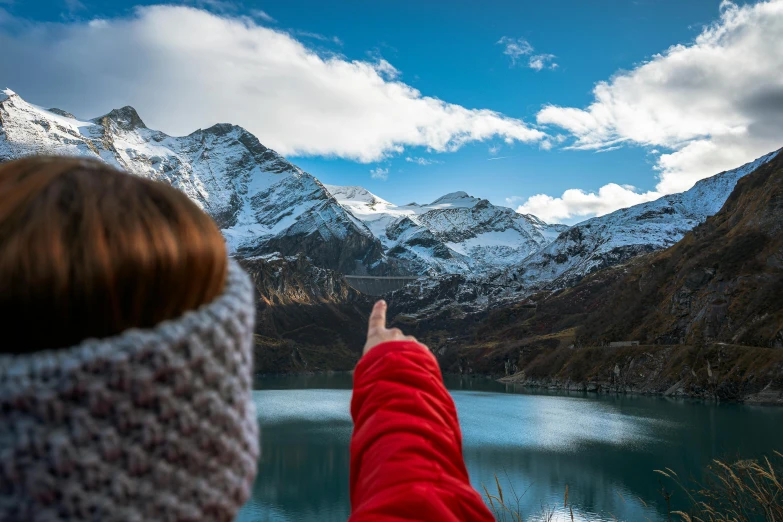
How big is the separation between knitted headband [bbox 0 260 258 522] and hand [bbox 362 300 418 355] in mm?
1000

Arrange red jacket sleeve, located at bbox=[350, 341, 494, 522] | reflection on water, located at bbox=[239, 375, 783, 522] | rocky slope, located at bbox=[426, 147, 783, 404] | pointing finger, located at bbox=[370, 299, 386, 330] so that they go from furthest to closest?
1. rocky slope, located at bbox=[426, 147, 783, 404]
2. reflection on water, located at bbox=[239, 375, 783, 522]
3. pointing finger, located at bbox=[370, 299, 386, 330]
4. red jacket sleeve, located at bbox=[350, 341, 494, 522]

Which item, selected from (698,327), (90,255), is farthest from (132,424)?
(698,327)

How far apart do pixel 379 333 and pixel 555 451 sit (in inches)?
1365

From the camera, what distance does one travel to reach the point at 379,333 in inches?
81.4

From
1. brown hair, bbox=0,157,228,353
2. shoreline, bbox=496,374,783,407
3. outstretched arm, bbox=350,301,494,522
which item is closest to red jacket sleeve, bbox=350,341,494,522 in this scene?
outstretched arm, bbox=350,301,494,522

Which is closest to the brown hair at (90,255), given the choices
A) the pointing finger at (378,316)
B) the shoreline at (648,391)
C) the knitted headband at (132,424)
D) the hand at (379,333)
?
the knitted headband at (132,424)

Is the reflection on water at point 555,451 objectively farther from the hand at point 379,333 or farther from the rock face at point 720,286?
the rock face at point 720,286

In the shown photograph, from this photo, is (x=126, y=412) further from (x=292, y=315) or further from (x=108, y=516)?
(x=292, y=315)

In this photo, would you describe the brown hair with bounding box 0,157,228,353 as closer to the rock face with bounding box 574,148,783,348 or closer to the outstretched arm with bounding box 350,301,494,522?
the outstretched arm with bounding box 350,301,494,522

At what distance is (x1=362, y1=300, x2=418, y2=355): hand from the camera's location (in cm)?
199

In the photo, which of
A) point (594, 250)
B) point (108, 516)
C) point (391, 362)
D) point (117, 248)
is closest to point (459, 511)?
point (391, 362)

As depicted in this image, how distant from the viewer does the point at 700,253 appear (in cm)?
8206

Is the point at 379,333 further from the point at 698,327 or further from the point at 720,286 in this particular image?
the point at 720,286

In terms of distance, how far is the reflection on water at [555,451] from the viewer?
24438 millimetres
